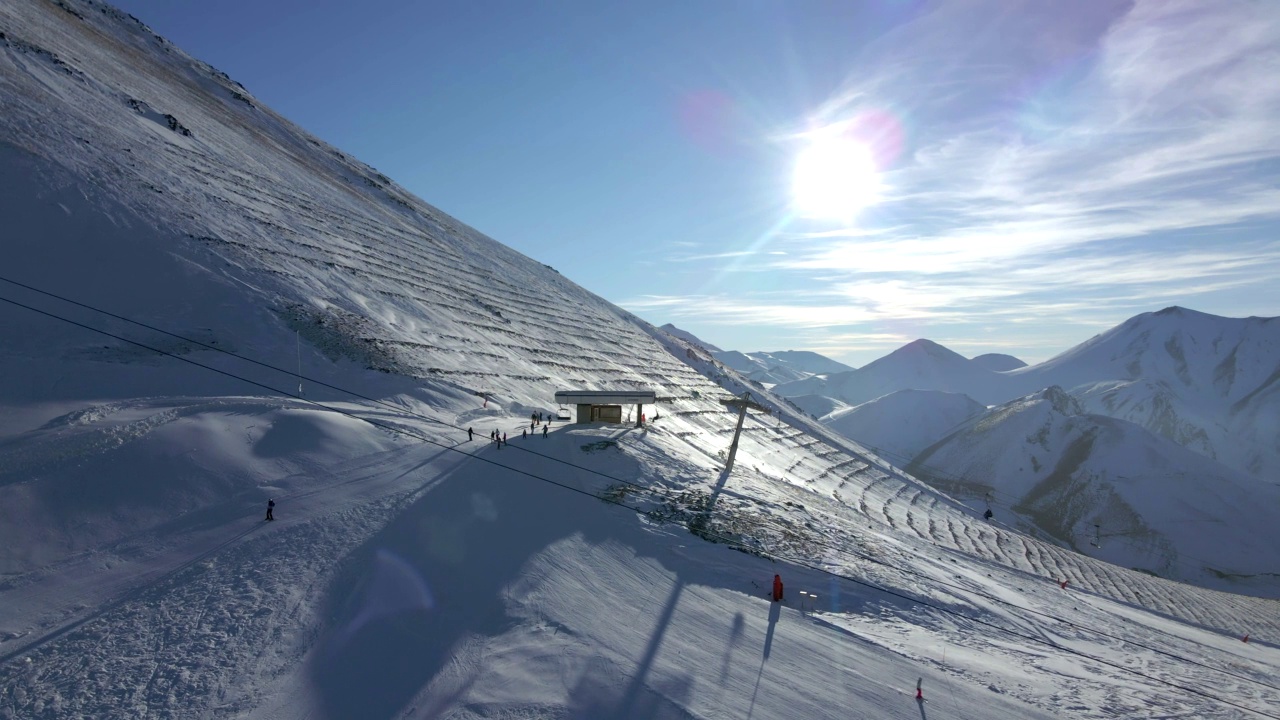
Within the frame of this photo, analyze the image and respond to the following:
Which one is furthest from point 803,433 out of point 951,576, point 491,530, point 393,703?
point 393,703

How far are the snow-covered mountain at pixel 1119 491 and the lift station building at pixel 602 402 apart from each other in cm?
5440

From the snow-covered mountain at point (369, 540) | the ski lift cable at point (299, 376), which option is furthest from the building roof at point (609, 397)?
the ski lift cable at point (299, 376)

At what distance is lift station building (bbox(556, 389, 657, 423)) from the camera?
2122 cm

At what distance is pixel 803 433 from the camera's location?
149 feet

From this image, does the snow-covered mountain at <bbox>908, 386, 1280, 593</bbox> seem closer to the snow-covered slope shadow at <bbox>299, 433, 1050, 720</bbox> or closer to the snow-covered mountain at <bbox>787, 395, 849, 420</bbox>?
the snow-covered slope shadow at <bbox>299, 433, 1050, 720</bbox>

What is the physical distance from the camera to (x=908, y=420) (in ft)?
365

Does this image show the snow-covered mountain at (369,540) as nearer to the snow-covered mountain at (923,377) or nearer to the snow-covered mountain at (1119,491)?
the snow-covered mountain at (1119,491)

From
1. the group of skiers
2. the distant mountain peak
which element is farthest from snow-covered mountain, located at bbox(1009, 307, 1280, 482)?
the group of skiers

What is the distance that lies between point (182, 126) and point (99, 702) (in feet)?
132

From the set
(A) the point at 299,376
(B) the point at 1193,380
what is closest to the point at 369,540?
(A) the point at 299,376

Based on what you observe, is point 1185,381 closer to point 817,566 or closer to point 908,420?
point 908,420

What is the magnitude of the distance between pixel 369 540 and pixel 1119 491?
75.5m

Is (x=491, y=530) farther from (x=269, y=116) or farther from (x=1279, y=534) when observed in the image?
(x=1279, y=534)

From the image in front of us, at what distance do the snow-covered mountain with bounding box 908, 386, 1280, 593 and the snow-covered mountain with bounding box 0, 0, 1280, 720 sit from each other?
28456mm
